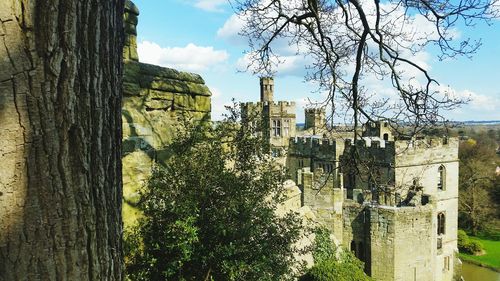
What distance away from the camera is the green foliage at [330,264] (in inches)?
439

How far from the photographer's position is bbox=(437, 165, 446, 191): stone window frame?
26.4m

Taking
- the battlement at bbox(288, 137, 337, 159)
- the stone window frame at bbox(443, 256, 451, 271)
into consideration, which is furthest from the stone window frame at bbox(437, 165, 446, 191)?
the battlement at bbox(288, 137, 337, 159)

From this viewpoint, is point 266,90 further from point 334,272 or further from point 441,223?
point 334,272

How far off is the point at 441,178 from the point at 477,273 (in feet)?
21.7

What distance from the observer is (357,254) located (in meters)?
15.3

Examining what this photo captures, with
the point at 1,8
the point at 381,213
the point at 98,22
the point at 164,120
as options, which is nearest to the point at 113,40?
the point at 98,22

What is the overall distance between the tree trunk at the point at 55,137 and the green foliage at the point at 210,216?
3252 millimetres

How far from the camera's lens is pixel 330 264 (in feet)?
38.4

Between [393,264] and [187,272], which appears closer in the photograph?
[187,272]

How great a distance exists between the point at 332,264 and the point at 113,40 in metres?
10.8

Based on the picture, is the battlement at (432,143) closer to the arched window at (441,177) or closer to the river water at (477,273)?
the arched window at (441,177)

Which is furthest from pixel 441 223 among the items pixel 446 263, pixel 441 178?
pixel 446 263

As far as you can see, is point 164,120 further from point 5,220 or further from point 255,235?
point 5,220

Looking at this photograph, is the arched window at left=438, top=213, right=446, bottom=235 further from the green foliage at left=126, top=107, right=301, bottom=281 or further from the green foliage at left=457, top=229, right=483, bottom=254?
the green foliage at left=126, top=107, right=301, bottom=281
